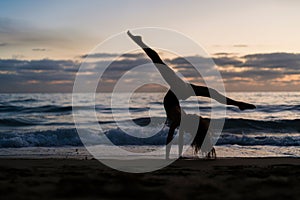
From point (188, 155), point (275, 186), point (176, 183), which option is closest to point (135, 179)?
point (176, 183)

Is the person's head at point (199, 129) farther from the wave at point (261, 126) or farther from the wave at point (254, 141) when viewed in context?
the wave at point (261, 126)

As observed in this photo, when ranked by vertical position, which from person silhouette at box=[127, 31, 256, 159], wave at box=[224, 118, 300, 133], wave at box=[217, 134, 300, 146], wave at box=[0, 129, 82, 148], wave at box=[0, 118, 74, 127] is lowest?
wave at box=[217, 134, 300, 146]

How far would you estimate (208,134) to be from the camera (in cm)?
793

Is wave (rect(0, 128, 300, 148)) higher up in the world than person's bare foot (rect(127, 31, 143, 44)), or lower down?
lower down

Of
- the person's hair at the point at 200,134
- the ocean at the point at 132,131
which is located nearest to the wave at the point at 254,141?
the ocean at the point at 132,131

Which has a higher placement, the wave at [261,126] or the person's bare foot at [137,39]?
the person's bare foot at [137,39]

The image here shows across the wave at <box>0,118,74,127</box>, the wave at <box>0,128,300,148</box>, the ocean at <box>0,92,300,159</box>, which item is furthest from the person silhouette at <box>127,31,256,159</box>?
the wave at <box>0,118,74,127</box>

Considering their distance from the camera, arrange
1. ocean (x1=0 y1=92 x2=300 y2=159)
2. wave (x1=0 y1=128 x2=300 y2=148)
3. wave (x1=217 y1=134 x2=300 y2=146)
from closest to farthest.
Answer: ocean (x1=0 y1=92 x2=300 y2=159) → wave (x1=0 y1=128 x2=300 y2=148) → wave (x1=217 y1=134 x2=300 y2=146)

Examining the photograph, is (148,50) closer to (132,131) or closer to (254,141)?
(254,141)

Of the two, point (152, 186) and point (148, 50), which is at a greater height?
point (148, 50)

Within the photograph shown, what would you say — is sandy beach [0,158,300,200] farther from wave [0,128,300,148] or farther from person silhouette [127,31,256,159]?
wave [0,128,300,148]

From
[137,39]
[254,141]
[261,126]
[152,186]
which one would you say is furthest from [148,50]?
[261,126]

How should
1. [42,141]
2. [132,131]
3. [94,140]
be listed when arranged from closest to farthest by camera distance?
1. [42,141]
2. [94,140]
3. [132,131]

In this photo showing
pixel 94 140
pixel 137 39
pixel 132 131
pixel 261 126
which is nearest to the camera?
pixel 137 39
